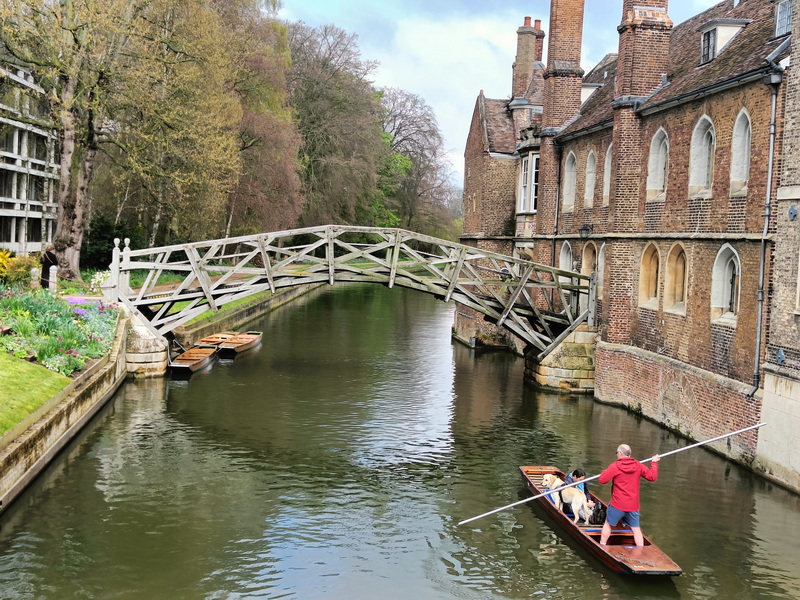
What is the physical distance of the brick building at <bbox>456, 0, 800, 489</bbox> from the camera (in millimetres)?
14820

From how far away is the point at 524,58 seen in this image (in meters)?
30.7

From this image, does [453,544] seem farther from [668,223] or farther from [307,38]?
[307,38]

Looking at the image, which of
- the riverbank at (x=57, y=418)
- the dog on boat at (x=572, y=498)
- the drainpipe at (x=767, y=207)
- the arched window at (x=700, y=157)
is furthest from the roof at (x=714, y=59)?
the riverbank at (x=57, y=418)

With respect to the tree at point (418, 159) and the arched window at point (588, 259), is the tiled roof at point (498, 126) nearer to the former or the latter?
the arched window at point (588, 259)

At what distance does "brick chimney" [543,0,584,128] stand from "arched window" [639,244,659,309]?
23.2ft

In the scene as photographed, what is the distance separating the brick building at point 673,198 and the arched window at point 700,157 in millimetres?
27

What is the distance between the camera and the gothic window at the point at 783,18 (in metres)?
15.7

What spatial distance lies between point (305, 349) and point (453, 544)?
17.2 meters

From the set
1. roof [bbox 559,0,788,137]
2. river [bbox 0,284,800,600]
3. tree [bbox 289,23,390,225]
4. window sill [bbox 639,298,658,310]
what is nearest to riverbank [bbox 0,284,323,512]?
river [bbox 0,284,800,600]

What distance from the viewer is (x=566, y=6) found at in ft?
80.7

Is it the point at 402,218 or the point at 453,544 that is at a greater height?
the point at 402,218

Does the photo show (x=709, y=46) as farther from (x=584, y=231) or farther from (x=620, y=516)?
(x=620, y=516)

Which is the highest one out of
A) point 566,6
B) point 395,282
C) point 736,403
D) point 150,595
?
point 566,6

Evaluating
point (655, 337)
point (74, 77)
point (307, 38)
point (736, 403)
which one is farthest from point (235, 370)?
point (307, 38)
